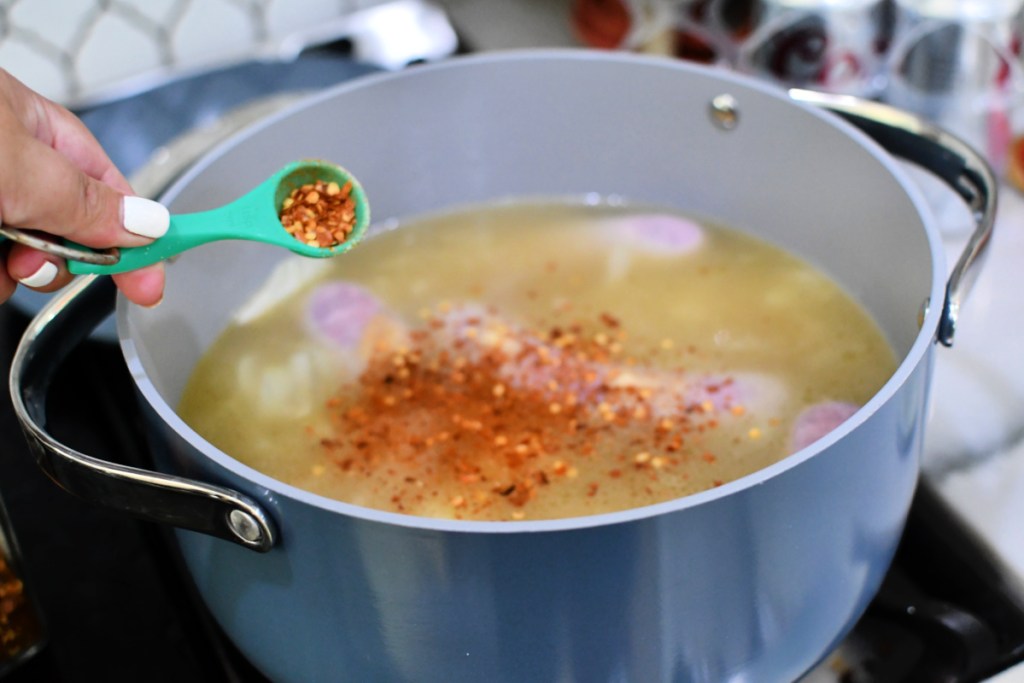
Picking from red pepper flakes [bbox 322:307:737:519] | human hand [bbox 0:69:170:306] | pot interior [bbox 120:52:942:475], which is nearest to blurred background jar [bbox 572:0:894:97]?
pot interior [bbox 120:52:942:475]

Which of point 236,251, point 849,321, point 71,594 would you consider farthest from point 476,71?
point 71,594

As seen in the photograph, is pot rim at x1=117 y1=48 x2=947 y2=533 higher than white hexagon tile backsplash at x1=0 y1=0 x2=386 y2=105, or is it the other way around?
white hexagon tile backsplash at x1=0 y1=0 x2=386 y2=105

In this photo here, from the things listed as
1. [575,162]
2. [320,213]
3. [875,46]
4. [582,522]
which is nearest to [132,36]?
[575,162]

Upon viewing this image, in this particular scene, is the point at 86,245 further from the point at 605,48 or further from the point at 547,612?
the point at 605,48

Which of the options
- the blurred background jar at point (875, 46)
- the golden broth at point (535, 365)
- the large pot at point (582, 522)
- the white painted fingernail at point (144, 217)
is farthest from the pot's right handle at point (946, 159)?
the white painted fingernail at point (144, 217)

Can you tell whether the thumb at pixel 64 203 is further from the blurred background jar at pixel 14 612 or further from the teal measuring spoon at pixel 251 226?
the blurred background jar at pixel 14 612

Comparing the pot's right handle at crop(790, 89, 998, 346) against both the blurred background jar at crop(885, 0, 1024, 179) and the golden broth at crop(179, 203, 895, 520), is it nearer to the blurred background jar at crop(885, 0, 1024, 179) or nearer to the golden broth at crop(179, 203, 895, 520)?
the golden broth at crop(179, 203, 895, 520)
